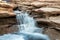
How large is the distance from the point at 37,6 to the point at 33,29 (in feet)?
6.05

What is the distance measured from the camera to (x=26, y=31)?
727 centimetres

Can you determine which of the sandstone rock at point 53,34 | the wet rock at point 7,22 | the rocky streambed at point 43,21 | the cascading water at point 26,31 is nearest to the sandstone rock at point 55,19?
the rocky streambed at point 43,21

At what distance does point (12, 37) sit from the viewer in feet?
21.0

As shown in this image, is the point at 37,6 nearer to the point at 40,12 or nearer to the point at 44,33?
the point at 40,12

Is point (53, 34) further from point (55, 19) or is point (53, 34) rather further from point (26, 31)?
point (26, 31)

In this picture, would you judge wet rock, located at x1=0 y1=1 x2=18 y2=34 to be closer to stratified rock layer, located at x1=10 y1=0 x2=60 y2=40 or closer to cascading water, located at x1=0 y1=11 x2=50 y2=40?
cascading water, located at x1=0 y1=11 x2=50 y2=40

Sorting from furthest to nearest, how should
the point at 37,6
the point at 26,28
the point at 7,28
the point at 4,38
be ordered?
the point at 37,6 → the point at 26,28 → the point at 7,28 → the point at 4,38

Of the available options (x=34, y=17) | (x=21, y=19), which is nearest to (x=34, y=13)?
(x=34, y=17)

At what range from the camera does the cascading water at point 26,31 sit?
20.9ft

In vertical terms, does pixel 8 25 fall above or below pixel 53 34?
above

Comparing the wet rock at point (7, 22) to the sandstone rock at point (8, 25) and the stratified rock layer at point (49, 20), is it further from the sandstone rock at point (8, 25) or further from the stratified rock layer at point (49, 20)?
the stratified rock layer at point (49, 20)

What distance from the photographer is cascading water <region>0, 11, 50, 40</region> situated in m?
6.36

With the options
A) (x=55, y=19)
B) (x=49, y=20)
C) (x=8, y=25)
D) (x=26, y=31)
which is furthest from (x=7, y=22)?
(x=55, y=19)

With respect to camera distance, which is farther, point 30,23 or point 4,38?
point 30,23
